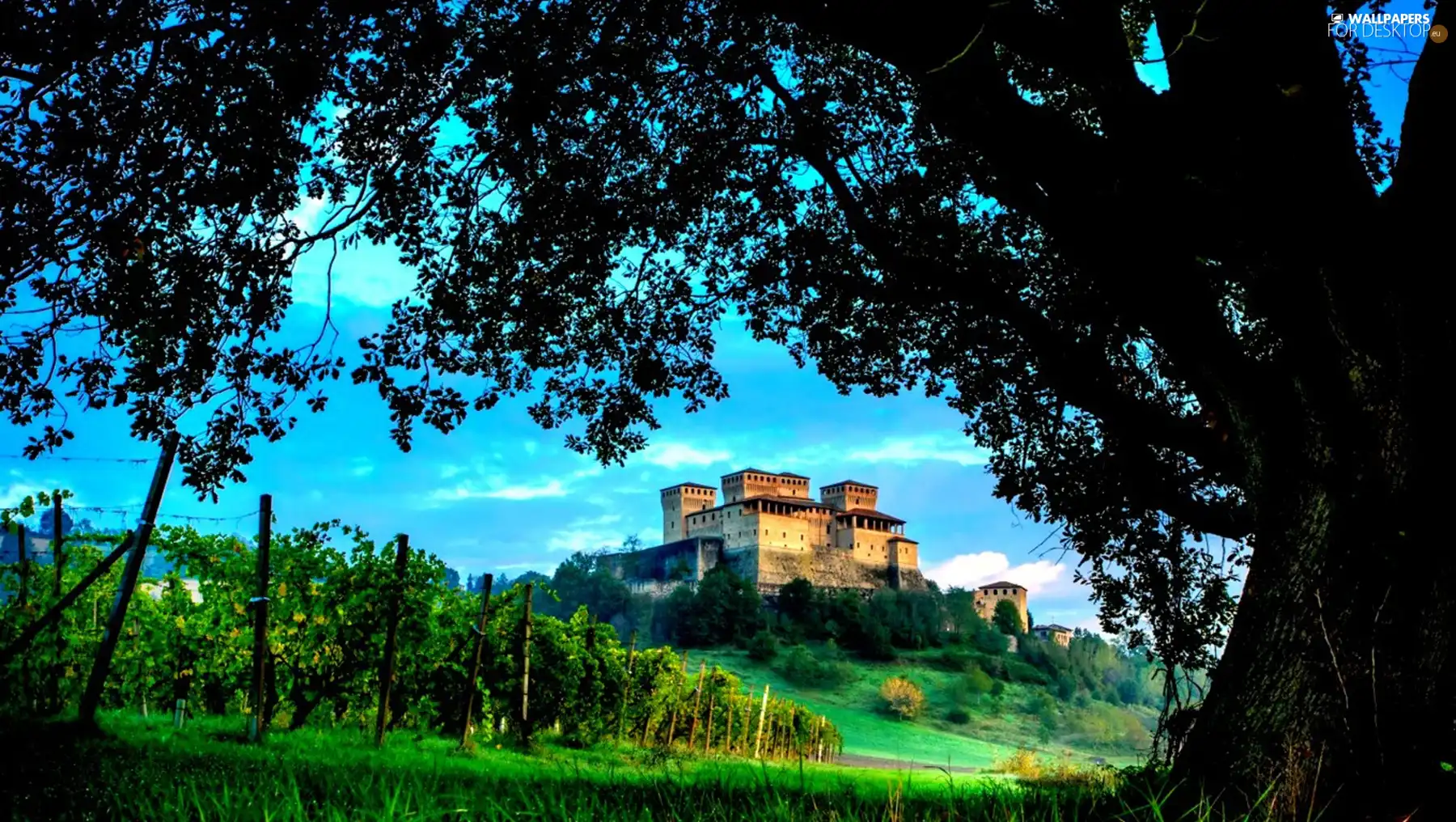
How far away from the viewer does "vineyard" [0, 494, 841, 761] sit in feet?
32.3

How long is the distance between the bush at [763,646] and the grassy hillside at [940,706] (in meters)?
0.47

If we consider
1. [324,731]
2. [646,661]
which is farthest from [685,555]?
[324,731]

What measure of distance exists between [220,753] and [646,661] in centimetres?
1276

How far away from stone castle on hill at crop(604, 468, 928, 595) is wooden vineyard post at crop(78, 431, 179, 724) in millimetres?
80250

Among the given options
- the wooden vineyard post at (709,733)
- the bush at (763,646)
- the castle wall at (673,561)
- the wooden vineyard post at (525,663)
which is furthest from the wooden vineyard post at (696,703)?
the castle wall at (673,561)

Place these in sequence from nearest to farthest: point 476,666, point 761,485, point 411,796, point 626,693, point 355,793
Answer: point 411,796 → point 355,793 → point 476,666 → point 626,693 → point 761,485

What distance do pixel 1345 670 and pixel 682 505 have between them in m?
99.8

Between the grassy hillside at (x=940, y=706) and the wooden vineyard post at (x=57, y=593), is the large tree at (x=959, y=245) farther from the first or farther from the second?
the grassy hillside at (x=940, y=706)

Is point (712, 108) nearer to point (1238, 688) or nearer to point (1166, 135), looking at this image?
point (1166, 135)

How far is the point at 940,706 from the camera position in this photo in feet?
242

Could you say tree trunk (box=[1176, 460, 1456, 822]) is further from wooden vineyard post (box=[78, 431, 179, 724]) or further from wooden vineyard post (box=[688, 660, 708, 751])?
wooden vineyard post (box=[688, 660, 708, 751])

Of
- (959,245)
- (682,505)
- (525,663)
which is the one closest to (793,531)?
(682,505)

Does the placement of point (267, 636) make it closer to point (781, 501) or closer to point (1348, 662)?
point (1348, 662)

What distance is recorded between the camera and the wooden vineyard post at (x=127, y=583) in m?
7.94
